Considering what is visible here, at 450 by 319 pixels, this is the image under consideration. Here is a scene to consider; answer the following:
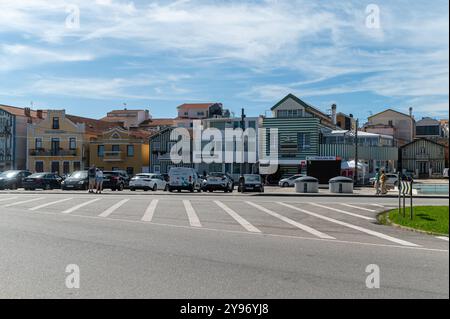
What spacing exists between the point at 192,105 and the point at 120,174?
48622mm

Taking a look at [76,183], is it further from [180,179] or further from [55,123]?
[55,123]

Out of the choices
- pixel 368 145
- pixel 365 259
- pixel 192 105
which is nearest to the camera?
pixel 365 259

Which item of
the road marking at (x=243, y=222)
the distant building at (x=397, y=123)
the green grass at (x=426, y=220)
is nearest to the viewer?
the green grass at (x=426, y=220)

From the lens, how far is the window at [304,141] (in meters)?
63.2

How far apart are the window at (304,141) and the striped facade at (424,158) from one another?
23184 mm

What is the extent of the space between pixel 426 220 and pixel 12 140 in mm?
69801

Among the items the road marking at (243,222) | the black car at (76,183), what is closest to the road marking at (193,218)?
the road marking at (243,222)

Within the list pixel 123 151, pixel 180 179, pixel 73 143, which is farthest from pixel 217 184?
pixel 73 143

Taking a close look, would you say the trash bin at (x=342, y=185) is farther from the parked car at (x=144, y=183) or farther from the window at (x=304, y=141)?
the window at (x=304, y=141)

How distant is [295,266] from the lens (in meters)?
8.79

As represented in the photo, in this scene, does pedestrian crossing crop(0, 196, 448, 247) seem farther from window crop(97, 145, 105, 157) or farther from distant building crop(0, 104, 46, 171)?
distant building crop(0, 104, 46, 171)

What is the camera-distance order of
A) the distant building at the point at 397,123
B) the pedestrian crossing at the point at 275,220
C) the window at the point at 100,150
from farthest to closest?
the distant building at the point at 397,123 < the window at the point at 100,150 < the pedestrian crossing at the point at 275,220

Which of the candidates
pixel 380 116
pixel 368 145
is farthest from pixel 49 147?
pixel 380 116
